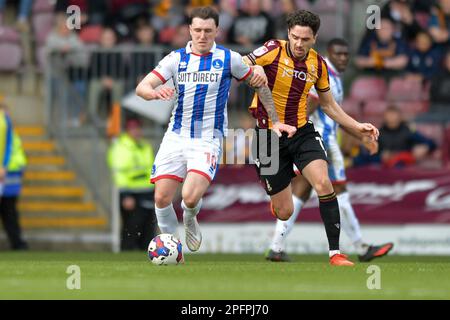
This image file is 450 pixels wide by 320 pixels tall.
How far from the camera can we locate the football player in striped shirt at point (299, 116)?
41.1 feet

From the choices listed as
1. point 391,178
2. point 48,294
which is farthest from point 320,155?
point 391,178

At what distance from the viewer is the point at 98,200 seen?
70.4ft

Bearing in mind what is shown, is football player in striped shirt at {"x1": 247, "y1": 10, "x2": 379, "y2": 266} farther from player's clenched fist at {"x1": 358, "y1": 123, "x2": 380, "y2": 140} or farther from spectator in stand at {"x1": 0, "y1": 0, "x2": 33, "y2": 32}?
spectator in stand at {"x1": 0, "y1": 0, "x2": 33, "y2": 32}

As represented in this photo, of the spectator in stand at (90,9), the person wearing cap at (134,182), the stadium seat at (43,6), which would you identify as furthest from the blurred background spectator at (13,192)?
the stadium seat at (43,6)

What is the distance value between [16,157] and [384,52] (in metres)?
6.47

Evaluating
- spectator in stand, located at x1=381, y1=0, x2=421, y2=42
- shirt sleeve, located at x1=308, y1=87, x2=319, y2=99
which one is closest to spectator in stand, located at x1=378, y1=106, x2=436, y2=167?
spectator in stand, located at x1=381, y1=0, x2=421, y2=42

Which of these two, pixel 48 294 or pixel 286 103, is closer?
pixel 48 294

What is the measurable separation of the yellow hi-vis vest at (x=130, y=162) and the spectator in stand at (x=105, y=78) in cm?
→ 140

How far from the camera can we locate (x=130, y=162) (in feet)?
65.7

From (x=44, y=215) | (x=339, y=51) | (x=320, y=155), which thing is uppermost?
(x=339, y=51)

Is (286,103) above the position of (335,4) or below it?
below

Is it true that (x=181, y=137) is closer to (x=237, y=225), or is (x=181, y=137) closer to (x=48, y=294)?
(x=48, y=294)
